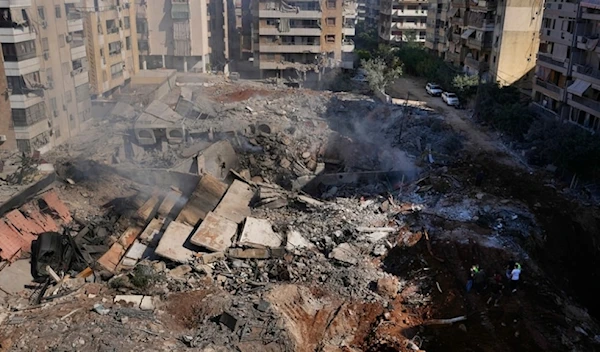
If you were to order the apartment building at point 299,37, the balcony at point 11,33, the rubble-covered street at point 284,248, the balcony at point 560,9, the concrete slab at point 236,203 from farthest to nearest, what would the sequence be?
the apartment building at point 299,37 < the balcony at point 560,9 < the balcony at point 11,33 < the concrete slab at point 236,203 < the rubble-covered street at point 284,248

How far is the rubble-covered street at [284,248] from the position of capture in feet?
47.5

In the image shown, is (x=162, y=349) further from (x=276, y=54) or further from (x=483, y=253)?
(x=276, y=54)

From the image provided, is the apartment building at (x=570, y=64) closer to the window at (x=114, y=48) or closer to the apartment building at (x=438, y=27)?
the apartment building at (x=438, y=27)

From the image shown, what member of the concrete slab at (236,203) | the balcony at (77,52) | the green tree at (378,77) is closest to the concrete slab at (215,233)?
the concrete slab at (236,203)

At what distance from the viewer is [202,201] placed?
19.9 m

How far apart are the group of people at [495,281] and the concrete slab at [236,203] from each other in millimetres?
8317

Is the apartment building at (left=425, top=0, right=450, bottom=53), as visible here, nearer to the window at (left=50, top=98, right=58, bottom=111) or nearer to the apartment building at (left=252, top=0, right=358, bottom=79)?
the apartment building at (left=252, top=0, right=358, bottom=79)

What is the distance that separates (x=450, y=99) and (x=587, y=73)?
1151cm

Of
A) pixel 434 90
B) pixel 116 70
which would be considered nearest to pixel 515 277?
pixel 434 90

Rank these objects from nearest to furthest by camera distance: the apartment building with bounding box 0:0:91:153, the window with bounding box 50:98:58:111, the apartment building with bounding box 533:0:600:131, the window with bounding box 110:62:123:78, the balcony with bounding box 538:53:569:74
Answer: the apartment building with bounding box 0:0:91:153
the apartment building with bounding box 533:0:600:131
the window with bounding box 50:98:58:111
the balcony with bounding box 538:53:569:74
the window with bounding box 110:62:123:78

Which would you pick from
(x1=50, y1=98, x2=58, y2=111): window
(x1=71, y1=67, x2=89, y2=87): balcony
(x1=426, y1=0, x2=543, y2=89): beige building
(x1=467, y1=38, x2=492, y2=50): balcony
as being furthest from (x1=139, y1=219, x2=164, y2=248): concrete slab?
(x1=467, y1=38, x2=492, y2=50): balcony

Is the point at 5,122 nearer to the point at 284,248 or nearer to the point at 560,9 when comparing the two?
the point at 284,248

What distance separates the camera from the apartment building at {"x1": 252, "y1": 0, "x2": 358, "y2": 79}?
164 ft

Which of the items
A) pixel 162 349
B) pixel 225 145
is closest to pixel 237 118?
pixel 225 145
